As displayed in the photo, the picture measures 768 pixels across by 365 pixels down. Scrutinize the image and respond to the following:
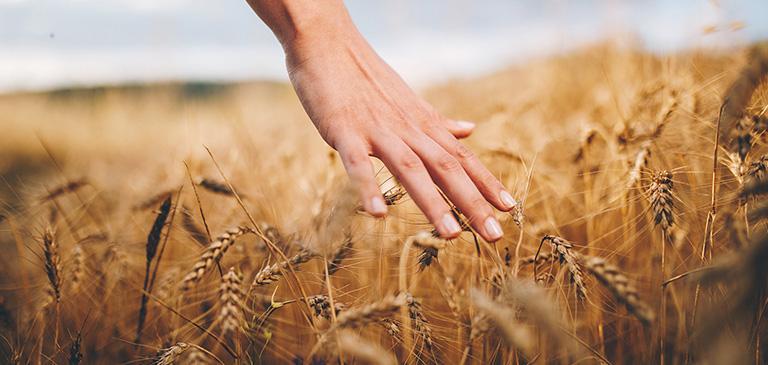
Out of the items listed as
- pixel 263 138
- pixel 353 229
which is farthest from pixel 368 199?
pixel 263 138

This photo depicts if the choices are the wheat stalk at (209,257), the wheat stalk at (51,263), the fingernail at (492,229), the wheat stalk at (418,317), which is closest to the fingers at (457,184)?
the fingernail at (492,229)

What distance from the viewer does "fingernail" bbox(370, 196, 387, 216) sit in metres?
0.96

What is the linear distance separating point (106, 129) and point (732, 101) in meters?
6.45

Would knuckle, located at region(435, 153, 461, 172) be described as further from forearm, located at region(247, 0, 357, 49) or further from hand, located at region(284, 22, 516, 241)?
forearm, located at region(247, 0, 357, 49)

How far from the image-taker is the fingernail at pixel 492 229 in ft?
→ 3.39

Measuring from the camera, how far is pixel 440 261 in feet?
4.46

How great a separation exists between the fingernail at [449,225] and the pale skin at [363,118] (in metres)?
0.04

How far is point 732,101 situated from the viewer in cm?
76

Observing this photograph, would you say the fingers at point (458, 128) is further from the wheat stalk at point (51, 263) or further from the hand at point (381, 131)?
the wheat stalk at point (51, 263)

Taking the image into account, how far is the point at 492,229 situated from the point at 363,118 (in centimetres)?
44

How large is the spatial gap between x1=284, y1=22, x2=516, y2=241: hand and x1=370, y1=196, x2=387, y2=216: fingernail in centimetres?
6

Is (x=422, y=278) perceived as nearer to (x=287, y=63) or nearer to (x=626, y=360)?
(x=626, y=360)

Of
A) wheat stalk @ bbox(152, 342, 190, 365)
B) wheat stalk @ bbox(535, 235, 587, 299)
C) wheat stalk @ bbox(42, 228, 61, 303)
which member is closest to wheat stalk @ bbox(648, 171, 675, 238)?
wheat stalk @ bbox(535, 235, 587, 299)

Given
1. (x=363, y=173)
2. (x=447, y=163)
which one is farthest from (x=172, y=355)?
(x=447, y=163)
